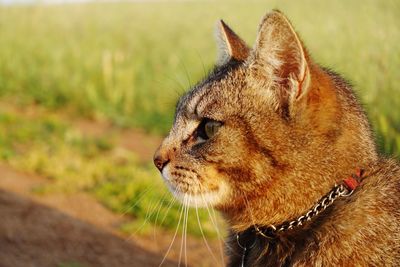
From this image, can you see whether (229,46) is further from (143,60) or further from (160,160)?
(143,60)

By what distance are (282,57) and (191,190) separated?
78cm

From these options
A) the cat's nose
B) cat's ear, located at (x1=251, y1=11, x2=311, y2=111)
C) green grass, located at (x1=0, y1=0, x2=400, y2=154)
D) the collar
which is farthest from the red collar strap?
green grass, located at (x1=0, y1=0, x2=400, y2=154)

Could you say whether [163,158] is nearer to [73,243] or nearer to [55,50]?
[73,243]

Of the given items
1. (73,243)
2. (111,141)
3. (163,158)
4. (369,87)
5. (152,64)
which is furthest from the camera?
(152,64)

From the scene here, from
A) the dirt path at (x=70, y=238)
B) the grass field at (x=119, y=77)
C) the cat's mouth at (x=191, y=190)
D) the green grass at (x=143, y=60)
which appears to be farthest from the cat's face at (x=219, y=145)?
the green grass at (x=143, y=60)

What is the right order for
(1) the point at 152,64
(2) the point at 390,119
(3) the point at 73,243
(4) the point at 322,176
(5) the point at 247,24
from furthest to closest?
(5) the point at 247,24, (1) the point at 152,64, (2) the point at 390,119, (3) the point at 73,243, (4) the point at 322,176

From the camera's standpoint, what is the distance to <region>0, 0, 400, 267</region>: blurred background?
4.32 metres

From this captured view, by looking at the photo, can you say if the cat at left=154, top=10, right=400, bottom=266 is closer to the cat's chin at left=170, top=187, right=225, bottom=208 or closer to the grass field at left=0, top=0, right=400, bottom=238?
the cat's chin at left=170, top=187, right=225, bottom=208

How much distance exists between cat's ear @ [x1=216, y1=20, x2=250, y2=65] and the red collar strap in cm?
89

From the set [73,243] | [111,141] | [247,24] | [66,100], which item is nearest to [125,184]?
[73,243]

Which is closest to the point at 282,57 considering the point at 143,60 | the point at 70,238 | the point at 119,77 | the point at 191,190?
the point at 191,190

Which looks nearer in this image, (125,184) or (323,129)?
(323,129)

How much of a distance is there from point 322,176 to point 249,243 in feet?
1.87

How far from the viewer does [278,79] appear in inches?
112
